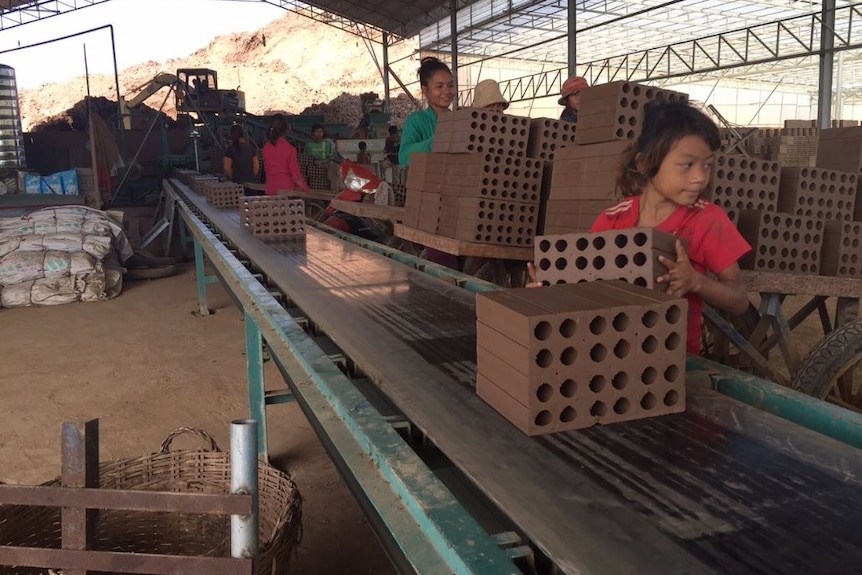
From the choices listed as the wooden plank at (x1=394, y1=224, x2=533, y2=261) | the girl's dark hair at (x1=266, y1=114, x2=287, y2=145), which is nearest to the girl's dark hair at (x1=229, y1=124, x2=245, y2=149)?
the girl's dark hair at (x1=266, y1=114, x2=287, y2=145)

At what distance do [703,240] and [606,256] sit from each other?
41 centimetres

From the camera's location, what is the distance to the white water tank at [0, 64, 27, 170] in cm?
1102

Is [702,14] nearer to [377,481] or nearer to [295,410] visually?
[295,410]

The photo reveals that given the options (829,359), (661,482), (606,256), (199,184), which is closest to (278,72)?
(199,184)

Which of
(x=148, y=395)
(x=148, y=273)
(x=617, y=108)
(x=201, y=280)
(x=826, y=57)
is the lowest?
(x=148, y=395)

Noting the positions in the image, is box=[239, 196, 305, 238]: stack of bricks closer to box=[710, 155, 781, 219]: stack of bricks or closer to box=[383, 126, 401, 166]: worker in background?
box=[710, 155, 781, 219]: stack of bricks

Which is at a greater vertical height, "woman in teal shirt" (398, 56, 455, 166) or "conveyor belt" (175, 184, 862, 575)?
"woman in teal shirt" (398, 56, 455, 166)

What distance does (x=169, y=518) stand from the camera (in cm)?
242

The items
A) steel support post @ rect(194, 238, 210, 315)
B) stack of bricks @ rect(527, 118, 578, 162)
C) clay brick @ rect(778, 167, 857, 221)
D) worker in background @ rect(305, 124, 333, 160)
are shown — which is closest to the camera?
clay brick @ rect(778, 167, 857, 221)

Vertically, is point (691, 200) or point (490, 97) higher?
point (490, 97)

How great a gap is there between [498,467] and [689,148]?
3.70ft

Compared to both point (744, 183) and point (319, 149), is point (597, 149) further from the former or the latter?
point (319, 149)

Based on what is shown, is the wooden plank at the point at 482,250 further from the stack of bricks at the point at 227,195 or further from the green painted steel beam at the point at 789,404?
the stack of bricks at the point at 227,195

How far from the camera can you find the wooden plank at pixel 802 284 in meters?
2.79
